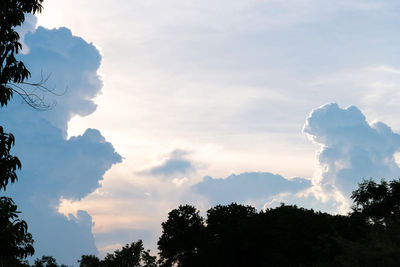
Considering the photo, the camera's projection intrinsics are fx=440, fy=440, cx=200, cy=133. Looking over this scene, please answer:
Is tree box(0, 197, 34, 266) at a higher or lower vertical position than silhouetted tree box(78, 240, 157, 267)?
lower

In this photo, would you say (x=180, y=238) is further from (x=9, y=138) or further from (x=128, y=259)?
(x=9, y=138)

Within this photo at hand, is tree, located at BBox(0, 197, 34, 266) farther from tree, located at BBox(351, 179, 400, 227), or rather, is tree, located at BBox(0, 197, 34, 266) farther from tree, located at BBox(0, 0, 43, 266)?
tree, located at BBox(351, 179, 400, 227)

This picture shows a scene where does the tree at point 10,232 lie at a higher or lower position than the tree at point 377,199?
lower

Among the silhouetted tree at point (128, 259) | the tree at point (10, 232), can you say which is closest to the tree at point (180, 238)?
the silhouetted tree at point (128, 259)

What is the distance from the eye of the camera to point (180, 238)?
353ft

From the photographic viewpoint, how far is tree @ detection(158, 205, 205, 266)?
350 feet

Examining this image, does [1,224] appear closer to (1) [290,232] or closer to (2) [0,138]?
(2) [0,138]

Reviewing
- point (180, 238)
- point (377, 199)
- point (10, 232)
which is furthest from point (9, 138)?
point (180, 238)

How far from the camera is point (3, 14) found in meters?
16.9

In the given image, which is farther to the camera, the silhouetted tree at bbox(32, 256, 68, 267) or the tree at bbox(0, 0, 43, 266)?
the silhouetted tree at bbox(32, 256, 68, 267)

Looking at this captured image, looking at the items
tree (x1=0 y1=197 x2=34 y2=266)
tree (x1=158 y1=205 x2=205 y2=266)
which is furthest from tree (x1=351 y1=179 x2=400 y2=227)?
tree (x1=0 y1=197 x2=34 y2=266)

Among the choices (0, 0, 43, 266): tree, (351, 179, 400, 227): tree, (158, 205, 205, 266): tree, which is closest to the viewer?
(0, 0, 43, 266): tree

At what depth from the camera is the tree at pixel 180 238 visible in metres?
107

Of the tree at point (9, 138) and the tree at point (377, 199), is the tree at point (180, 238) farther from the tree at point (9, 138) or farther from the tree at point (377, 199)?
the tree at point (9, 138)
